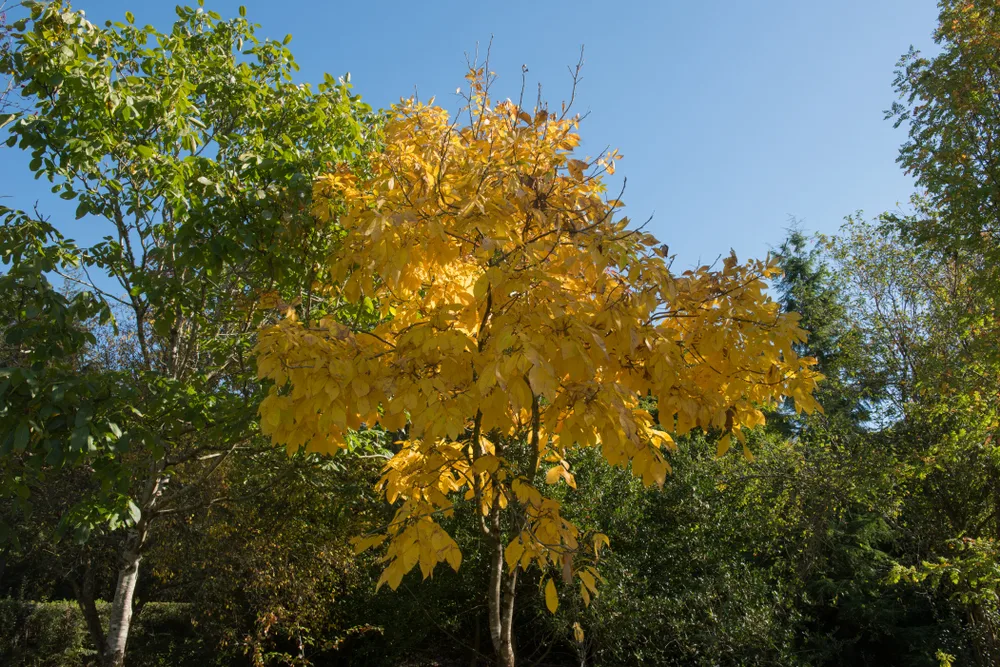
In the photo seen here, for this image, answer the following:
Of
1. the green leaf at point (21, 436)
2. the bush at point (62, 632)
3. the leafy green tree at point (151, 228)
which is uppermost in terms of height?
the leafy green tree at point (151, 228)

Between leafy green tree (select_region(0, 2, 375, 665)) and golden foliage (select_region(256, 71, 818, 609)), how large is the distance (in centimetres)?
123

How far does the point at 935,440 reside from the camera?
7672 mm

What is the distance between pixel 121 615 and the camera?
14.7 ft

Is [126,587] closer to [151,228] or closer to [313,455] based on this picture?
[313,455]

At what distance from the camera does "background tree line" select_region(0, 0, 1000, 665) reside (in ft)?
11.7

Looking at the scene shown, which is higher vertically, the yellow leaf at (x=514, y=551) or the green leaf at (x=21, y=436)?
the green leaf at (x=21, y=436)

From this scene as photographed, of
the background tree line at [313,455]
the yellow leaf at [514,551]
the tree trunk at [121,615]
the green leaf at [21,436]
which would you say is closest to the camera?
the yellow leaf at [514,551]

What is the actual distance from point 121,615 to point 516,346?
4.13 meters

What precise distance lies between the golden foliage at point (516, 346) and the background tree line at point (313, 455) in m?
0.47

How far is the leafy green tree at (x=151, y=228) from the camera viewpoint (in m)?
3.07

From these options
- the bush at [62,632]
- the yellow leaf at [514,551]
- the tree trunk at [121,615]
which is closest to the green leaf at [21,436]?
the yellow leaf at [514,551]

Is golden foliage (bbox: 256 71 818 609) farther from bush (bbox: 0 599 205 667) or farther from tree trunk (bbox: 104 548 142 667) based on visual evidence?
bush (bbox: 0 599 205 667)

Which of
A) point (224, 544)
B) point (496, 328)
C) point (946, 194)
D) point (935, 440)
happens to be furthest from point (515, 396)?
point (935, 440)

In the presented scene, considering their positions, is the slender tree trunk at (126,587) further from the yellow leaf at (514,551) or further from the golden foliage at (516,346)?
the yellow leaf at (514,551)
